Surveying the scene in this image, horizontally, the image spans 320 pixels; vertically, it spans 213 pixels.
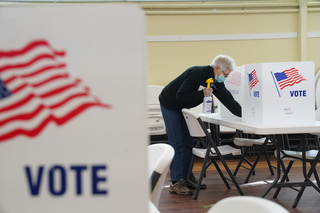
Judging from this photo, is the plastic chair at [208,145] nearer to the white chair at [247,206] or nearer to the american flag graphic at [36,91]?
the white chair at [247,206]

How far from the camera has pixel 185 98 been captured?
9.20ft

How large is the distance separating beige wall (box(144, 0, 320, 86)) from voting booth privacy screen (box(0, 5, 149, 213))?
4.89m

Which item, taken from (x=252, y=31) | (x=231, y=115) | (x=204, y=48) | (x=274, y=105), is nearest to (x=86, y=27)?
(x=274, y=105)

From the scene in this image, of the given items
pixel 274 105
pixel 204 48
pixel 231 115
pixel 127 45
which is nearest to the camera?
Answer: pixel 127 45

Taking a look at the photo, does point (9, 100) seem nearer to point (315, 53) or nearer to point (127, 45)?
point (127, 45)

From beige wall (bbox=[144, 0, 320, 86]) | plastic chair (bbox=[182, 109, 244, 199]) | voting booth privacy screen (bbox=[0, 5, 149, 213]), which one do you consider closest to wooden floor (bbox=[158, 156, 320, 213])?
plastic chair (bbox=[182, 109, 244, 199])

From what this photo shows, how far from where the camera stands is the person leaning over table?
284 cm

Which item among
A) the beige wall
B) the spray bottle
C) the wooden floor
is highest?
the beige wall

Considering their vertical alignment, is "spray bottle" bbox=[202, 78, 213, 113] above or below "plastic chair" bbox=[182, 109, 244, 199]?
above

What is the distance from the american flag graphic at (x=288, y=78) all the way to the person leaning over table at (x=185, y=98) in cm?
60

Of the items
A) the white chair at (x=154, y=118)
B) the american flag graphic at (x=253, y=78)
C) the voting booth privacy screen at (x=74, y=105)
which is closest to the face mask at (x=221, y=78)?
the american flag graphic at (x=253, y=78)

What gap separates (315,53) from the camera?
553cm

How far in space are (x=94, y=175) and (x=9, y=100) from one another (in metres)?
0.19

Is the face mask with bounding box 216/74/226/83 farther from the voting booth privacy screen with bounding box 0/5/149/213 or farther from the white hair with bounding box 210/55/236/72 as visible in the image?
the voting booth privacy screen with bounding box 0/5/149/213
